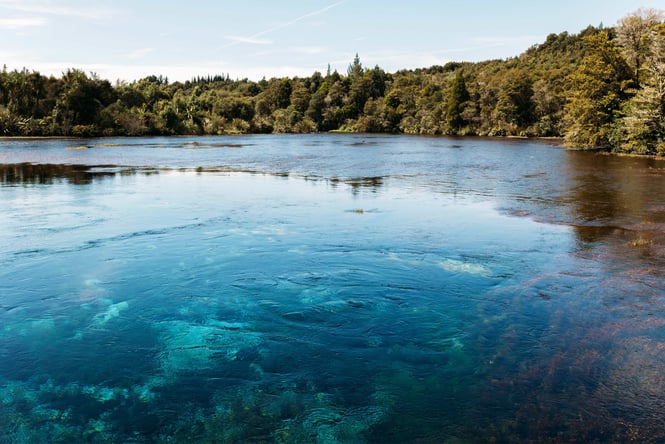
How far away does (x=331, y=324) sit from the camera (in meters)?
8.84

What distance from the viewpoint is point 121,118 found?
95.7 metres

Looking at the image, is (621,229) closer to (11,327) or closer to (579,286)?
(579,286)

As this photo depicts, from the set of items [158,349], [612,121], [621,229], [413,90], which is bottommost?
[158,349]

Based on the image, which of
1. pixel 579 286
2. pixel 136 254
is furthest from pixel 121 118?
pixel 579 286

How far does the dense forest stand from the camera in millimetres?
47125

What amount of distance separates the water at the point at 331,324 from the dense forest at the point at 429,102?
3380cm

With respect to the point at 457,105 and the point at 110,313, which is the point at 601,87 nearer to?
the point at 110,313

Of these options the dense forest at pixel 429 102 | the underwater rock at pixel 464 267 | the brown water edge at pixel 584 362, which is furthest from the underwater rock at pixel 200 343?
the dense forest at pixel 429 102

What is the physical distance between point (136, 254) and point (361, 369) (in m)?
7.85

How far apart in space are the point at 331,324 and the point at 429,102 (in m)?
118

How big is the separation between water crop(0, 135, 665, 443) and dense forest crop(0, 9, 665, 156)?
33.8 meters

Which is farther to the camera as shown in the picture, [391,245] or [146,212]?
[146,212]

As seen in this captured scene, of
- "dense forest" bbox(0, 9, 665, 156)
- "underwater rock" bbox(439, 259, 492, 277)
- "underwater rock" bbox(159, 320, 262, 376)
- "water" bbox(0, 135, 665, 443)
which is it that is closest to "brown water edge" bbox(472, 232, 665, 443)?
"water" bbox(0, 135, 665, 443)

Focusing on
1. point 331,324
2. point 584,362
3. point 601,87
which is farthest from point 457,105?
point 584,362
